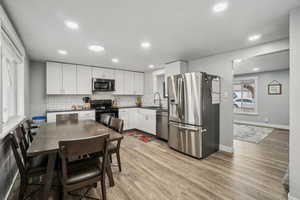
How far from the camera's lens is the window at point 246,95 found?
6.11 m

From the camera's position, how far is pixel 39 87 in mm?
4090

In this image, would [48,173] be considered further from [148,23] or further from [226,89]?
[226,89]

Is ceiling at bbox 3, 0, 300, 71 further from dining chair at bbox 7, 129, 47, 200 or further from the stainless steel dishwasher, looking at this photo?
the stainless steel dishwasher

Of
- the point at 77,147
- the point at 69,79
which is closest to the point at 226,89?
the point at 77,147

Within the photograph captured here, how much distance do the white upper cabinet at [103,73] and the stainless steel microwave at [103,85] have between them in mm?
154

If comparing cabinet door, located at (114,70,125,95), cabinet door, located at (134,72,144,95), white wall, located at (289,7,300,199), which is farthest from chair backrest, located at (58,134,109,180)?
cabinet door, located at (134,72,144,95)

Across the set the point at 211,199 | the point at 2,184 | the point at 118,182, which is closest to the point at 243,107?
the point at 211,199

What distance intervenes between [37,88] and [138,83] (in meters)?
3.33

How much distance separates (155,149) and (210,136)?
4.35ft

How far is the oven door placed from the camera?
4.54 m

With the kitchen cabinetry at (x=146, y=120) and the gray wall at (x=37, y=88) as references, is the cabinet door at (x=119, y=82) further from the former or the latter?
the gray wall at (x=37, y=88)

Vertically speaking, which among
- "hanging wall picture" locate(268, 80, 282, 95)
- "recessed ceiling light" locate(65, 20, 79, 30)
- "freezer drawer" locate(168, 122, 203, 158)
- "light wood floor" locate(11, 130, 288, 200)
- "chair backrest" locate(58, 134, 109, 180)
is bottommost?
"light wood floor" locate(11, 130, 288, 200)

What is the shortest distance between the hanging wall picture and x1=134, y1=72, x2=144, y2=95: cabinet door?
5341 millimetres

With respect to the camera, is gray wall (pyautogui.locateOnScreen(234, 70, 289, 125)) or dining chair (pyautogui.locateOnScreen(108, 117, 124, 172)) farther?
gray wall (pyautogui.locateOnScreen(234, 70, 289, 125))
